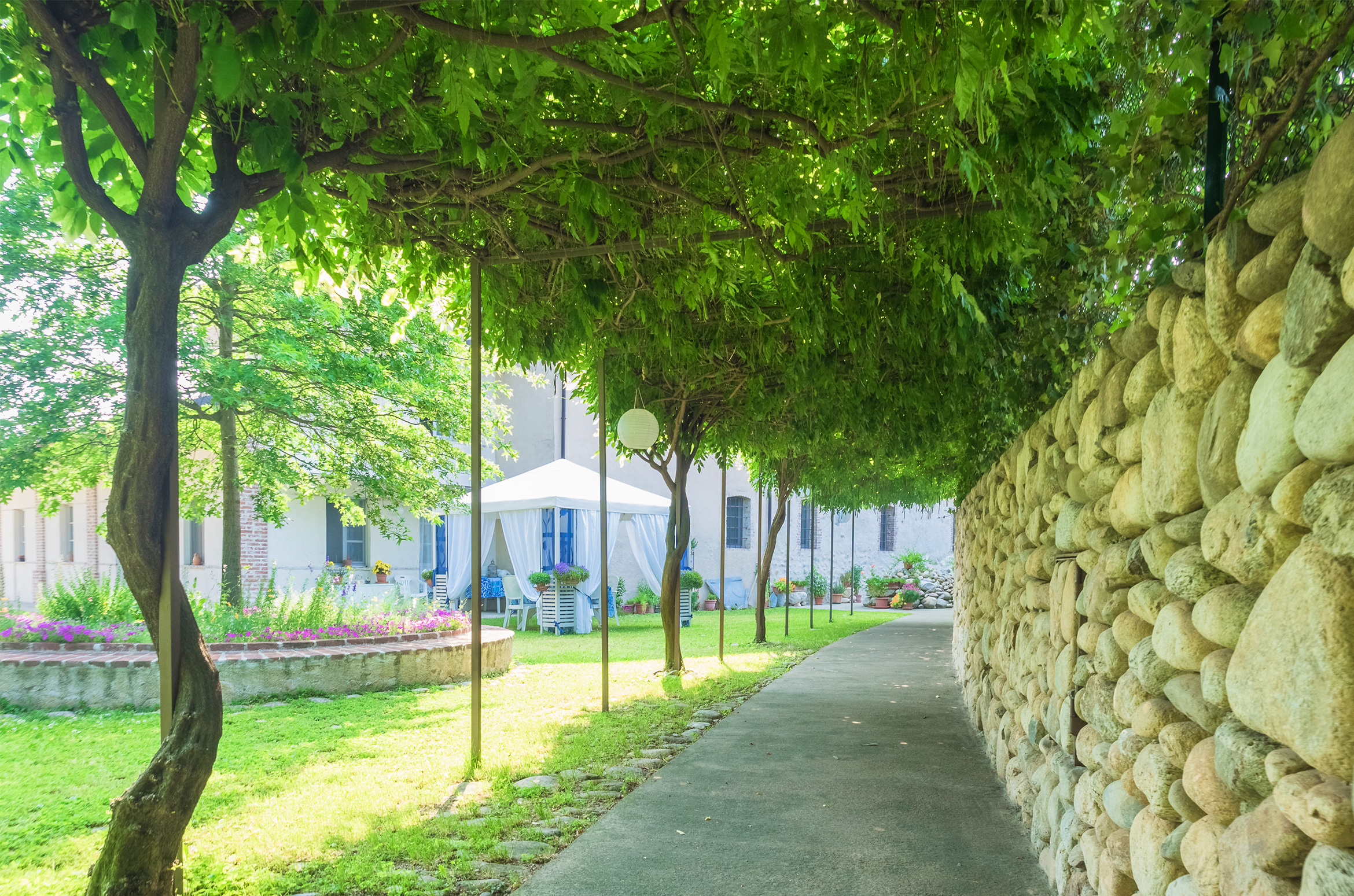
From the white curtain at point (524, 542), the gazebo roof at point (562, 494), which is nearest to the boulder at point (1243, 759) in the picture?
the gazebo roof at point (562, 494)

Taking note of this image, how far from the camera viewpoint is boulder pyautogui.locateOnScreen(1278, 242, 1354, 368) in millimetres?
1201

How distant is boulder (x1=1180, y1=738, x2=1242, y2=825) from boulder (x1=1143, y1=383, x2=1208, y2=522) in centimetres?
49

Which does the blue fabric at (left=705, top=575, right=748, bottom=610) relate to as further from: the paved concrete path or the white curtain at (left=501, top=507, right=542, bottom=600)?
the paved concrete path

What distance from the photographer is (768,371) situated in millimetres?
7012

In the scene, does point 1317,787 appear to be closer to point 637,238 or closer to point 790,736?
point 637,238

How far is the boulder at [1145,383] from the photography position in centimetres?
202

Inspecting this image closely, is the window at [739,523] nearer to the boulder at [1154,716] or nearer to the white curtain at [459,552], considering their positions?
the white curtain at [459,552]

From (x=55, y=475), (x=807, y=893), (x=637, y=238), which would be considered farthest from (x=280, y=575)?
(x=807, y=893)

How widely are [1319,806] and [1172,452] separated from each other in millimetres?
819

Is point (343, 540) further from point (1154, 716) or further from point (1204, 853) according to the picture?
point (1204, 853)

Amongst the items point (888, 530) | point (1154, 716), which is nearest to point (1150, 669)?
point (1154, 716)

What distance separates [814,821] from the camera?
3.76 m

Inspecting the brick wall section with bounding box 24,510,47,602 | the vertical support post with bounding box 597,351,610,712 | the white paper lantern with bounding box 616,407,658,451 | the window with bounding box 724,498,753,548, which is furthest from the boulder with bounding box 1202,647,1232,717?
the brick wall section with bounding box 24,510,47,602

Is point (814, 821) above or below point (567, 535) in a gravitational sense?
below
